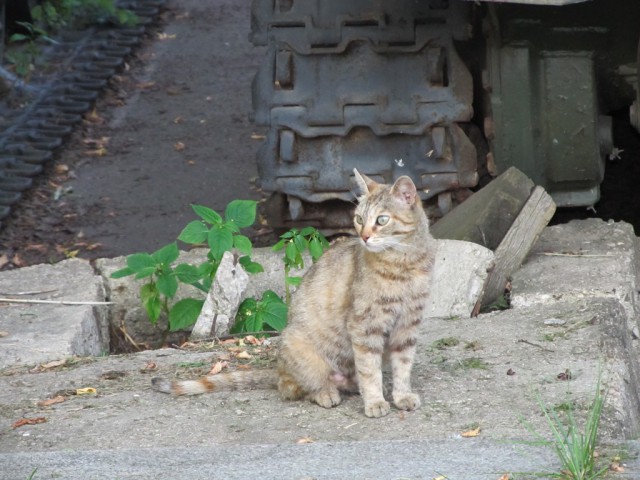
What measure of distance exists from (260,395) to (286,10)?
1926mm

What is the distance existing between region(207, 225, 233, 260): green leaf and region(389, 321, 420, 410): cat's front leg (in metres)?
1.12

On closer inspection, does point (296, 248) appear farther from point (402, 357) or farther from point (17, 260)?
point (17, 260)

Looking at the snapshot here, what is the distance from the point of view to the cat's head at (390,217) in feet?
11.6

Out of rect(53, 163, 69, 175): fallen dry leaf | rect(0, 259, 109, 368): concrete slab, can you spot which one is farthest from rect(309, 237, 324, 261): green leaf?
rect(53, 163, 69, 175): fallen dry leaf

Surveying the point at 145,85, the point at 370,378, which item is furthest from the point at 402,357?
the point at 145,85

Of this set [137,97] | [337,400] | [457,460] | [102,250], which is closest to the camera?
[457,460]

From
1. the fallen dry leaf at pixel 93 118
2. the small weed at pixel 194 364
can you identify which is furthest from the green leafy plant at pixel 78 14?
the small weed at pixel 194 364

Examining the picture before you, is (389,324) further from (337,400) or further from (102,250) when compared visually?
(102,250)

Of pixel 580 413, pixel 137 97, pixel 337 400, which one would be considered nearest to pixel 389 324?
pixel 337 400

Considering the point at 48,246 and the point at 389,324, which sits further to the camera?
the point at 48,246

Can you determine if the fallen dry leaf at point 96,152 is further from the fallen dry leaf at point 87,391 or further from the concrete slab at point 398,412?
the fallen dry leaf at point 87,391

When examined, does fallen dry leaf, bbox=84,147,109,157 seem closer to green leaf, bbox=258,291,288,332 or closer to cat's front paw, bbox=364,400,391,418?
green leaf, bbox=258,291,288,332

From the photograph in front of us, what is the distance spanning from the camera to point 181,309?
475 cm

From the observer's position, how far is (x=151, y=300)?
4.75m
